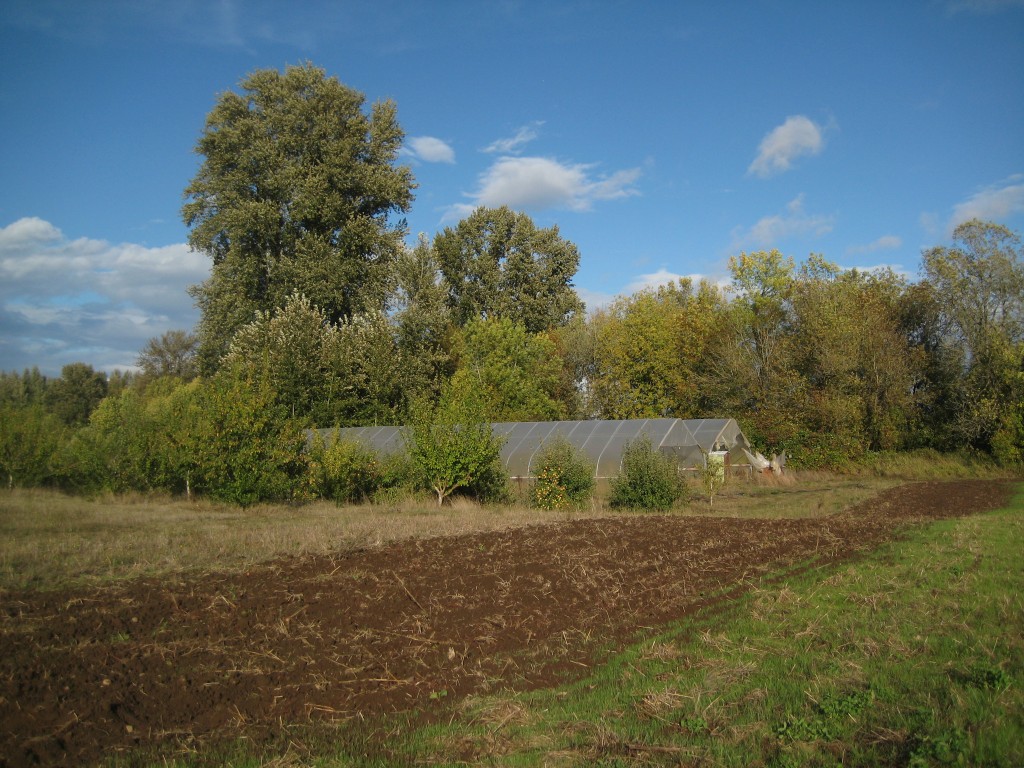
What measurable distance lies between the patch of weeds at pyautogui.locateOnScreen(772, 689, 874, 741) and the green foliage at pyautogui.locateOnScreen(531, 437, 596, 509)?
2025cm

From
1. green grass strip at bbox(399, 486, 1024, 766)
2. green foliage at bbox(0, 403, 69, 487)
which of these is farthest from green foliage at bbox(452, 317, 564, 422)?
green grass strip at bbox(399, 486, 1024, 766)

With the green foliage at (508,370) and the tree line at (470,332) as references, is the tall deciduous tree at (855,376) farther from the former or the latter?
the green foliage at (508,370)

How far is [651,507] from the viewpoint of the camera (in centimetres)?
2662

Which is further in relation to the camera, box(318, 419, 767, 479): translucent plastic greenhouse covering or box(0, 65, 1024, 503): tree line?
box(0, 65, 1024, 503): tree line

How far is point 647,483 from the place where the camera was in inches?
1054

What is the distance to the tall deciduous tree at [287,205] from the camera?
43.0 meters

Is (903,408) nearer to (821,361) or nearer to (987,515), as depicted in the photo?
(821,361)

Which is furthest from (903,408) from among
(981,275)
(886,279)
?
(886,279)

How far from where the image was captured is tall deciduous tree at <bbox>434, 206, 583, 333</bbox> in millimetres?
62781

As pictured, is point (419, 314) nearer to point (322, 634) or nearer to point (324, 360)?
point (324, 360)

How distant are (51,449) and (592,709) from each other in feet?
97.1

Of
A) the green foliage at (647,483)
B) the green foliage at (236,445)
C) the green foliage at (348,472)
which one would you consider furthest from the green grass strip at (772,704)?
the green foliage at (348,472)

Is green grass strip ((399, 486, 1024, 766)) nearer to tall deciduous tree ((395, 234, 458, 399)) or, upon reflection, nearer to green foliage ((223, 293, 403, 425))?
green foliage ((223, 293, 403, 425))

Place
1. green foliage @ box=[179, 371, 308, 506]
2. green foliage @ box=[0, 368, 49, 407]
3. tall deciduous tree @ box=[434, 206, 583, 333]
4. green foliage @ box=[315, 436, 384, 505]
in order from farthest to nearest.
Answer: green foliage @ box=[0, 368, 49, 407]
tall deciduous tree @ box=[434, 206, 583, 333]
green foliage @ box=[315, 436, 384, 505]
green foliage @ box=[179, 371, 308, 506]
